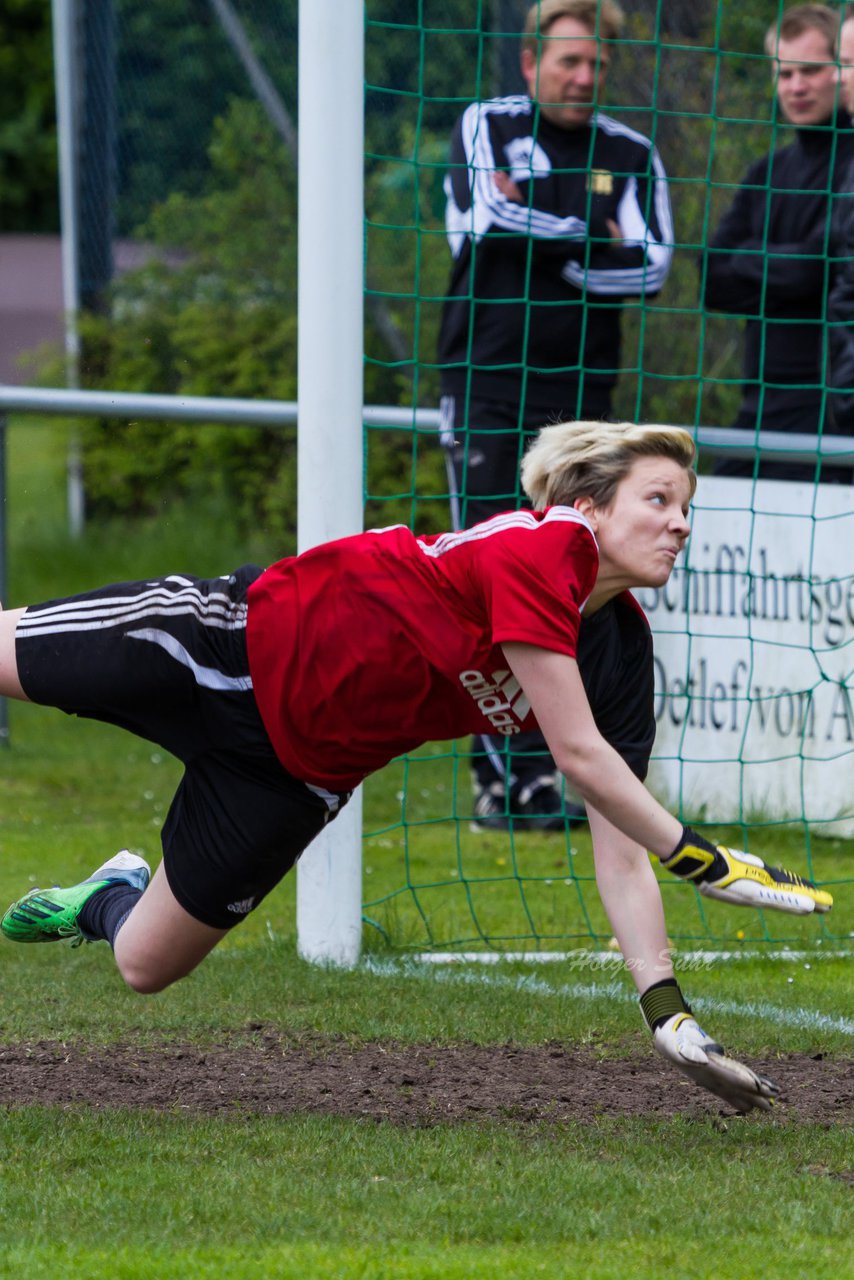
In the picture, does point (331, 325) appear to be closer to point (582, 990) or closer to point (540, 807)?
point (582, 990)

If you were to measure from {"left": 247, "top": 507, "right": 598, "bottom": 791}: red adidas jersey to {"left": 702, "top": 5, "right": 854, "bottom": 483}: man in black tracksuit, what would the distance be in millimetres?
3048

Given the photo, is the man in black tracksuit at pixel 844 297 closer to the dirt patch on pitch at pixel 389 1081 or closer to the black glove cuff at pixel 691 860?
the dirt patch on pitch at pixel 389 1081

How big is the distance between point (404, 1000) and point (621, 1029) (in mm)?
589

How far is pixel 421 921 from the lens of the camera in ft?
18.5

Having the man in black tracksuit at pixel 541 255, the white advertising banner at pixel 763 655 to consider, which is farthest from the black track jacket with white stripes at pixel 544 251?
the white advertising banner at pixel 763 655

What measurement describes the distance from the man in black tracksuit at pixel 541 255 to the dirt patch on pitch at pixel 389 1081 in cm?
196

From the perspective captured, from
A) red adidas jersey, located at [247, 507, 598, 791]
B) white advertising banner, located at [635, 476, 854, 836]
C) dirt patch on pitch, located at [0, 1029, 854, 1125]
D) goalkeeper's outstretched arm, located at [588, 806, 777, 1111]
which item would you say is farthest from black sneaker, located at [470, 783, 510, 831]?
red adidas jersey, located at [247, 507, 598, 791]

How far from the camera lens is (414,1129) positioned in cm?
374

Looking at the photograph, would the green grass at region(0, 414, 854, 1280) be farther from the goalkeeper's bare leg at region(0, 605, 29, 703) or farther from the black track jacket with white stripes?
the black track jacket with white stripes

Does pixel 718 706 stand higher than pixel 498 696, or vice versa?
pixel 498 696

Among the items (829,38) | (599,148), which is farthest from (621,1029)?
(829,38)

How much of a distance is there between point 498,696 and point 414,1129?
930 mm

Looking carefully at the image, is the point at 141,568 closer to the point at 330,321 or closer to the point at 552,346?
the point at 552,346

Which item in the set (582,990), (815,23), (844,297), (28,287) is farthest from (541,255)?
(28,287)
